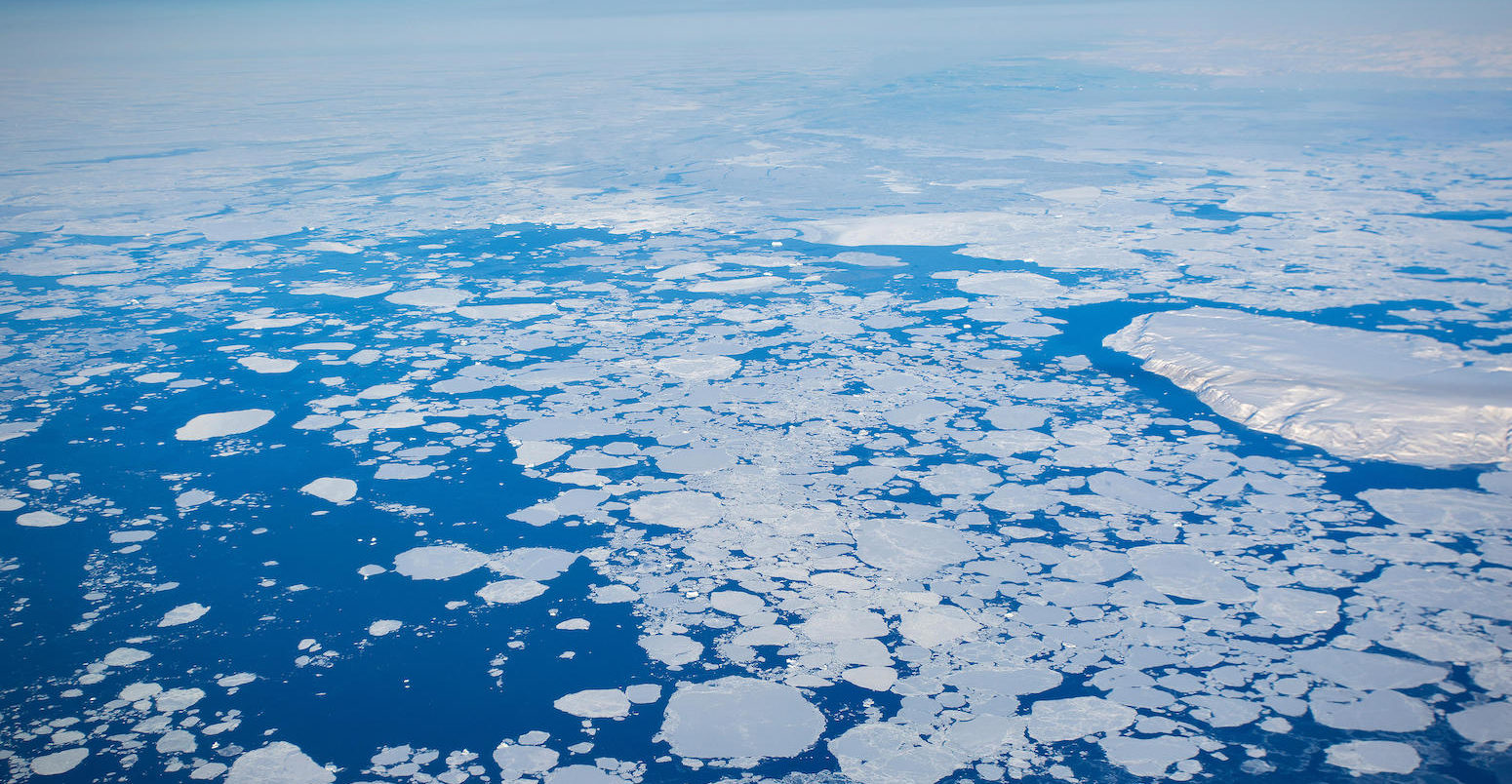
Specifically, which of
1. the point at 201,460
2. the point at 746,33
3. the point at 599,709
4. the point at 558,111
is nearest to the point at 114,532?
the point at 201,460

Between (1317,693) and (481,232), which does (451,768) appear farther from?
(481,232)

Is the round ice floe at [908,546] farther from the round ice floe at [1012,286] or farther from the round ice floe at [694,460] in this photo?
the round ice floe at [1012,286]

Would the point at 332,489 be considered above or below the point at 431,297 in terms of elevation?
below

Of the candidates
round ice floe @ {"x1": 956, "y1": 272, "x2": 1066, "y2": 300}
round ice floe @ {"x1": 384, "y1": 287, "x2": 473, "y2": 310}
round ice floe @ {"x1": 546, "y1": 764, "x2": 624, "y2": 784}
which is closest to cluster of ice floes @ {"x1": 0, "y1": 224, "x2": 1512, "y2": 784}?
round ice floe @ {"x1": 546, "y1": 764, "x2": 624, "y2": 784}

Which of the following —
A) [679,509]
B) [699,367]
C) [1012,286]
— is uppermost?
[1012,286]

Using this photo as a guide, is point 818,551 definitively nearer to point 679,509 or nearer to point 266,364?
point 679,509

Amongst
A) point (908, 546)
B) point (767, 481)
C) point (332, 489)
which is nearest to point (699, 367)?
point (767, 481)
